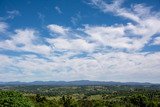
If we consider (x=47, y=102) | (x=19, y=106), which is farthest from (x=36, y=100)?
(x=19, y=106)

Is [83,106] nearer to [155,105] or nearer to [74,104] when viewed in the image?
[74,104]

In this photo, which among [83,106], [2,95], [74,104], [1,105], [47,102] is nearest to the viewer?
[1,105]

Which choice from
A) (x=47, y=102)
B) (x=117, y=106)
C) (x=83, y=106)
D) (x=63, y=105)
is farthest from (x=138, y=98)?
(x=47, y=102)

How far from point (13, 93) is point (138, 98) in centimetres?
10066

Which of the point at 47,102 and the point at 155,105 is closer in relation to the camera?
the point at 47,102

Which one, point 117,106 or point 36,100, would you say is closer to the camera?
point 36,100

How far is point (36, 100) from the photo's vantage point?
5630 inches

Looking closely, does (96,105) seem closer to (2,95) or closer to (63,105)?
(63,105)

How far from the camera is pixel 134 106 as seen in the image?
161 meters

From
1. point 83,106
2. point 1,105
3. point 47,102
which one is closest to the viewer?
point 1,105

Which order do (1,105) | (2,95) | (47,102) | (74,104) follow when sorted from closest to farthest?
1. (1,105)
2. (2,95)
3. (47,102)
4. (74,104)

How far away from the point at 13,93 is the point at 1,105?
9882 mm

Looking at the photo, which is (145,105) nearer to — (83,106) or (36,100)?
(83,106)

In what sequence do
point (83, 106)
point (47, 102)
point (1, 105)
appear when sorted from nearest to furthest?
point (1, 105) → point (47, 102) → point (83, 106)
